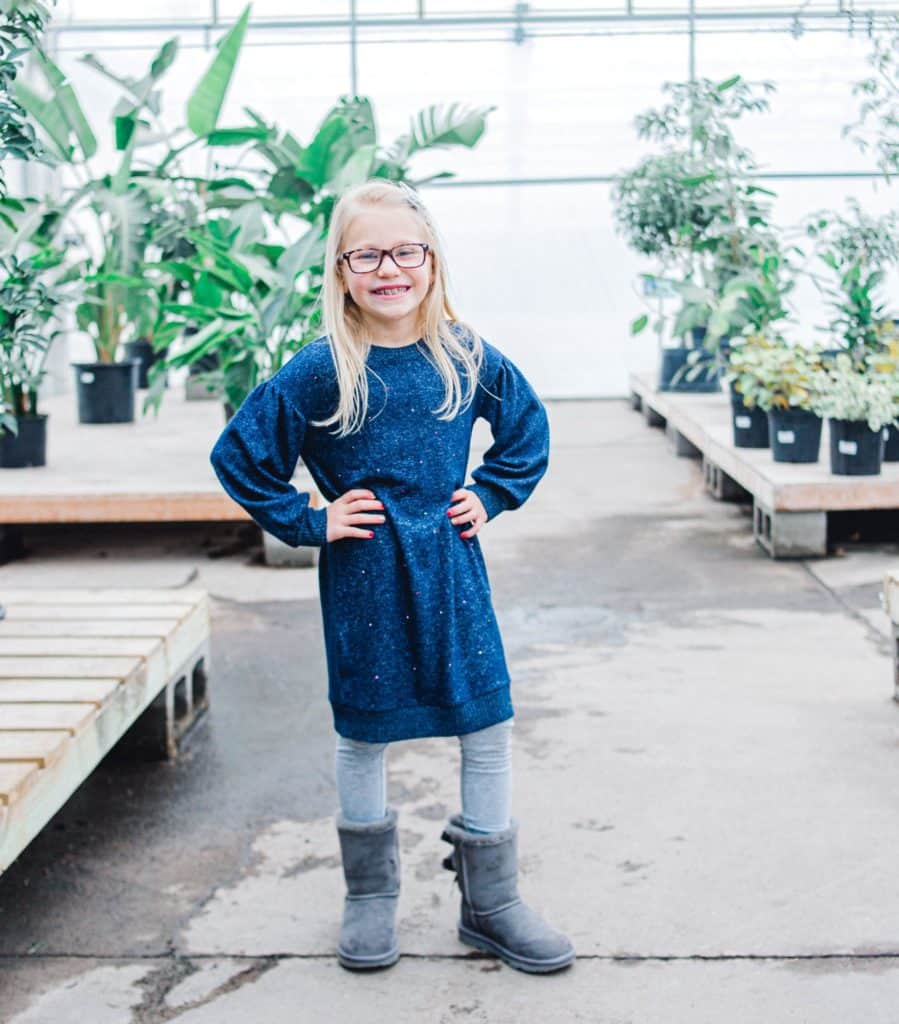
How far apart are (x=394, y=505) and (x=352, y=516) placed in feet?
0.20

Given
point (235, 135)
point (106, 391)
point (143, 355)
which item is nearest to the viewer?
point (235, 135)

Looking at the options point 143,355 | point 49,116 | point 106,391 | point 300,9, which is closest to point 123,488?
point 49,116

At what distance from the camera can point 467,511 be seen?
6.51ft

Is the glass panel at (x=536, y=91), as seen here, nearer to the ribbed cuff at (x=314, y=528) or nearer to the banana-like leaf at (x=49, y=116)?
the banana-like leaf at (x=49, y=116)

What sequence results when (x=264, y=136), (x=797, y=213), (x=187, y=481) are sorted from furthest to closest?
(x=797, y=213)
(x=264, y=136)
(x=187, y=481)

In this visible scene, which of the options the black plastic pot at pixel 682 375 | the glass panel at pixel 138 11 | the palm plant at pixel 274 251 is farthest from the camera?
the glass panel at pixel 138 11

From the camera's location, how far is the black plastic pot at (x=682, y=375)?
7.82 metres

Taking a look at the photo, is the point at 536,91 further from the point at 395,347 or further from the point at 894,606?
the point at 395,347

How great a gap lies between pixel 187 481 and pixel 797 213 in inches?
255

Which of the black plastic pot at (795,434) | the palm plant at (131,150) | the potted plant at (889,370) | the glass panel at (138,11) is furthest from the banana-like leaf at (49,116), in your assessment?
the glass panel at (138,11)

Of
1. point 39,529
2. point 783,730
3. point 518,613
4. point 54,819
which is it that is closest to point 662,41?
point 39,529

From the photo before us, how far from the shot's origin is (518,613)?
13.6ft

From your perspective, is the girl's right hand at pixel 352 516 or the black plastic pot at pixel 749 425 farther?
the black plastic pot at pixel 749 425

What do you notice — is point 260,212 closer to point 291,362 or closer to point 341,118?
point 341,118
